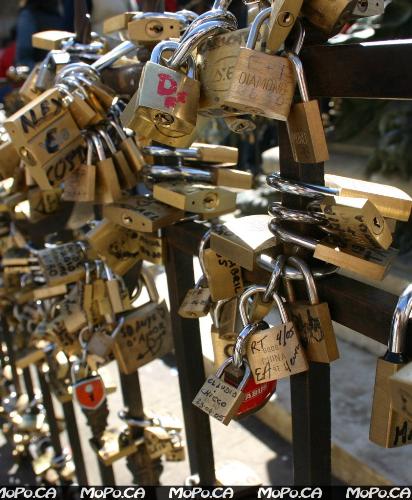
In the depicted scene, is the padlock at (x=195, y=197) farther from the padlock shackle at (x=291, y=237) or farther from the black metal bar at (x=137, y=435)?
the black metal bar at (x=137, y=435)

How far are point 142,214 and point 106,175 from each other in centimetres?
11

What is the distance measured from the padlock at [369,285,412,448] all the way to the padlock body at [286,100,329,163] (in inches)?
5.6

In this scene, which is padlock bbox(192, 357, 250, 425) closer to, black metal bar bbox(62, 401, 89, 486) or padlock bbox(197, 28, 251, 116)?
padlock bbox(197, 28, 251, 116)

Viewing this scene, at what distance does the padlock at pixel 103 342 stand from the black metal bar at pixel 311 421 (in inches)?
14.1

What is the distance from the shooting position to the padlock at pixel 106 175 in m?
0.86

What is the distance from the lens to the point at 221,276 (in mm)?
651

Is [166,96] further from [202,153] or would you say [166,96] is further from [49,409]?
[49,409]

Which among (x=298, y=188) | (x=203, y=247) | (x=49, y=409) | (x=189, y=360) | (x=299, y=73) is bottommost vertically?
(x=49, y=409)

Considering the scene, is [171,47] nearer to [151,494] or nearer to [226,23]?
[226,23]

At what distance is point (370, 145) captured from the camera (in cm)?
319

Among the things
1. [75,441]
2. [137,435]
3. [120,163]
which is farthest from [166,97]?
[75,441]

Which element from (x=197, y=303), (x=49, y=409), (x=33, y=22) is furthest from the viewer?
(x=33, y=22)

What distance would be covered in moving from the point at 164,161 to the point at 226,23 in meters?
0.31

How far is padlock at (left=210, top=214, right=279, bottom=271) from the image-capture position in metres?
0.58
